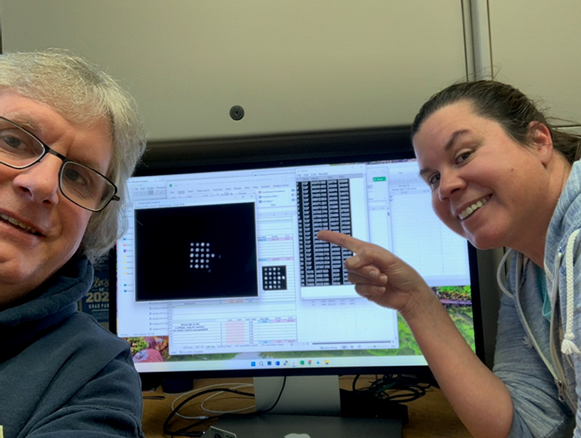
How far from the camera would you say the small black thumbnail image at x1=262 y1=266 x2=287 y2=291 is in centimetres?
99

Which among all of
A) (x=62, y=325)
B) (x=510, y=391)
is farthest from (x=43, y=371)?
(x=510, y=391)

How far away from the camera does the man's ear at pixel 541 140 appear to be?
82 centimetres

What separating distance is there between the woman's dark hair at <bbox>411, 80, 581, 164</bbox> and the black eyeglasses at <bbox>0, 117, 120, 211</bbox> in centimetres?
57

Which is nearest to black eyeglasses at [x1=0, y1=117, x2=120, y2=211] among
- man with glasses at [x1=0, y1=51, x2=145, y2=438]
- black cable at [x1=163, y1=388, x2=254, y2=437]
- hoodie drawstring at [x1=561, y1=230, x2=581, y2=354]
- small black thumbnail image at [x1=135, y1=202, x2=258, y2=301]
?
man with glasses at [x1=0, y1=51, x2=145, y2=438]

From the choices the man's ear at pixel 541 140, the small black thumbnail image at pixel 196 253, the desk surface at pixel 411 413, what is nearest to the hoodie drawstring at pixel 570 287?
the man's ear at pixel 541 140

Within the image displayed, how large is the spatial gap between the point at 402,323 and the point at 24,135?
0.75 metres

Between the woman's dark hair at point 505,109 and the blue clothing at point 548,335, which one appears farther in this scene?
the woman's dark hair at point 505,109

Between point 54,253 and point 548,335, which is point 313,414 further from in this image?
point 54,253

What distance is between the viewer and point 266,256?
1.00 m

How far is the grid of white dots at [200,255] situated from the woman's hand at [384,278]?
308 mm

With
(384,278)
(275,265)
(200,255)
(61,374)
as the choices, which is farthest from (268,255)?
(61,374)

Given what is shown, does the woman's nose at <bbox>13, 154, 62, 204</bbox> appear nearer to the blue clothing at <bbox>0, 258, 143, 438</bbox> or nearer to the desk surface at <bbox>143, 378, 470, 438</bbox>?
the blue clothing at <bbox>0, 258, 143, 438</bbox>

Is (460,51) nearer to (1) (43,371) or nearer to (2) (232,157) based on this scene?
(2) (232,157)

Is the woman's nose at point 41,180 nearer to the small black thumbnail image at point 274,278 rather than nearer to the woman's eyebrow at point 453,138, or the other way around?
the small black thumbnail image at point 274,278
